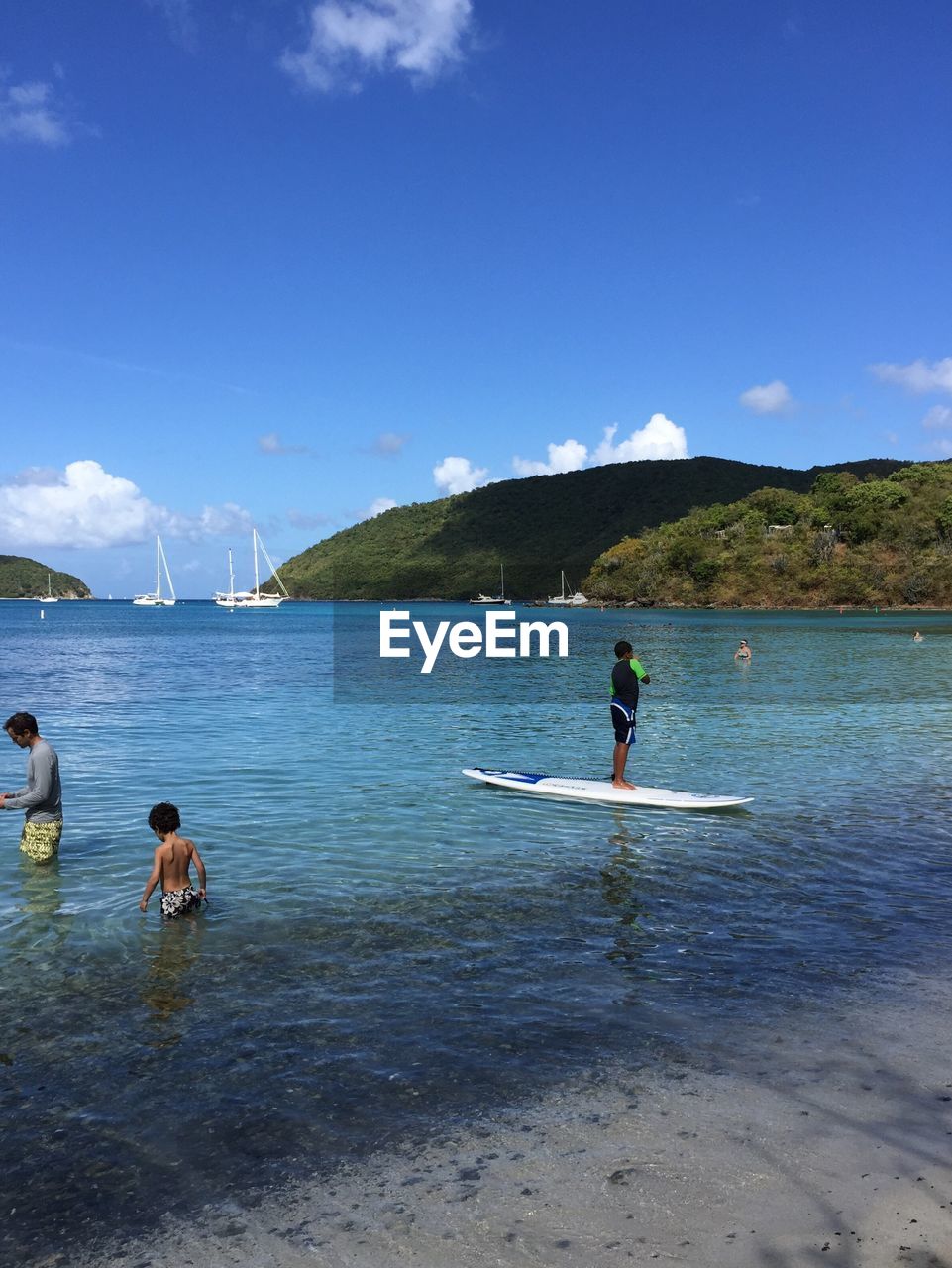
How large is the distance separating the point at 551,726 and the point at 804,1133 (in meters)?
23.4

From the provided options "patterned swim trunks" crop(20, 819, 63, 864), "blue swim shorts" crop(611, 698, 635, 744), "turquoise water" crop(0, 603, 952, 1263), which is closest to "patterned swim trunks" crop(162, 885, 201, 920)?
"turquoise water" crop(0, 603, 952, 1263)

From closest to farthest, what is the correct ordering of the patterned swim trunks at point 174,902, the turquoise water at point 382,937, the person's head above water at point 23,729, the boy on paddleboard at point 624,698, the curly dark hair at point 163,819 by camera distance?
the turquoise water at point 382,937 → the curly dark hair at point 163,819 → the patterned swim trunks at point 174,902 → the person's head above water at point 23,729 → the boy on paddleboard at point 624,698

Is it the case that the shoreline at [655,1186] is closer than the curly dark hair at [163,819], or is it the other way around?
the shoreline at [655,1186]

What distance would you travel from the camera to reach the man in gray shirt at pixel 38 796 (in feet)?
36.7

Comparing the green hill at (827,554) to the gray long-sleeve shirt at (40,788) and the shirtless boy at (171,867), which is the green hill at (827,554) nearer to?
the gray long-sleeve shirt at (40,788)

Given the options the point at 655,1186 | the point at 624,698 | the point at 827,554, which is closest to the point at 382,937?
the point at 655,1186

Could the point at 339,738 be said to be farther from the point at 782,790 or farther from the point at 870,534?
the point at 870,534

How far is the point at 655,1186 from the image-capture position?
5.55m

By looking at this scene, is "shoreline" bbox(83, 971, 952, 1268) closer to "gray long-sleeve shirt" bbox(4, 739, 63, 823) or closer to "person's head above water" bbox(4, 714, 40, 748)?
"person's head above water" bbox(4, 714, 40, 748)

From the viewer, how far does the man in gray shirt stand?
11188 millimetres

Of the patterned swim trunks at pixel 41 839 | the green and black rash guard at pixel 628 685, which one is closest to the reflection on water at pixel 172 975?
the patterned swim trunks at pixel 41 839

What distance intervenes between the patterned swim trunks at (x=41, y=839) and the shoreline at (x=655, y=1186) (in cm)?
813

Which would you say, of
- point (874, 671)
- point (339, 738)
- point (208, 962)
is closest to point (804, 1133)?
point (208, 962)

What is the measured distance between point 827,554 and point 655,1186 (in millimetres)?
178689
